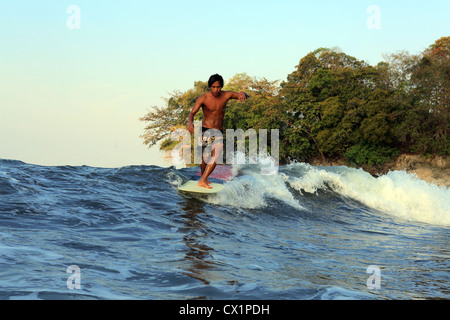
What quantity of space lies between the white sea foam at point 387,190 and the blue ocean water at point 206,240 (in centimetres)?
9

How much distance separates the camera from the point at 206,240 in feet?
18.4

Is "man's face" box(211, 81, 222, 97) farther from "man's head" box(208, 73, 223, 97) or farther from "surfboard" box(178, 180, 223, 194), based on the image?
"surfboard" box(178, 180, 223, 194)

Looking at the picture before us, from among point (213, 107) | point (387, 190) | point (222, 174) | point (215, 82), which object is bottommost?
point (387, 190)

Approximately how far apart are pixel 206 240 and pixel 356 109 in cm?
3049

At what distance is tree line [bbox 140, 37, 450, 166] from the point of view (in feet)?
105

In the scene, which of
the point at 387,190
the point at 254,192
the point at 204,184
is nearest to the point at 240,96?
the point at 204,184

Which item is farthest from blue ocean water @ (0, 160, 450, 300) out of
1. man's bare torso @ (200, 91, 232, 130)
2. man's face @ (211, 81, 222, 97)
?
man's face @ (211, 81, 222, 97)

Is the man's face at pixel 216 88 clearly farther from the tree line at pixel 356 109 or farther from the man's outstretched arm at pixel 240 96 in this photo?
the tree line at pixel 356 109

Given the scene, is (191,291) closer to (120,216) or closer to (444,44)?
(120,216)

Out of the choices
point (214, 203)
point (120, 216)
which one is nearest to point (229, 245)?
point (120, 216)

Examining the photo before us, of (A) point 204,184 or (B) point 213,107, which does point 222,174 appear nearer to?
(A) point 204,184

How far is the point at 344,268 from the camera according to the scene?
4.75 meters

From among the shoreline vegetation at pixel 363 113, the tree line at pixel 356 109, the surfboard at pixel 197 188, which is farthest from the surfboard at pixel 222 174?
the tree line at pixel 356 109
